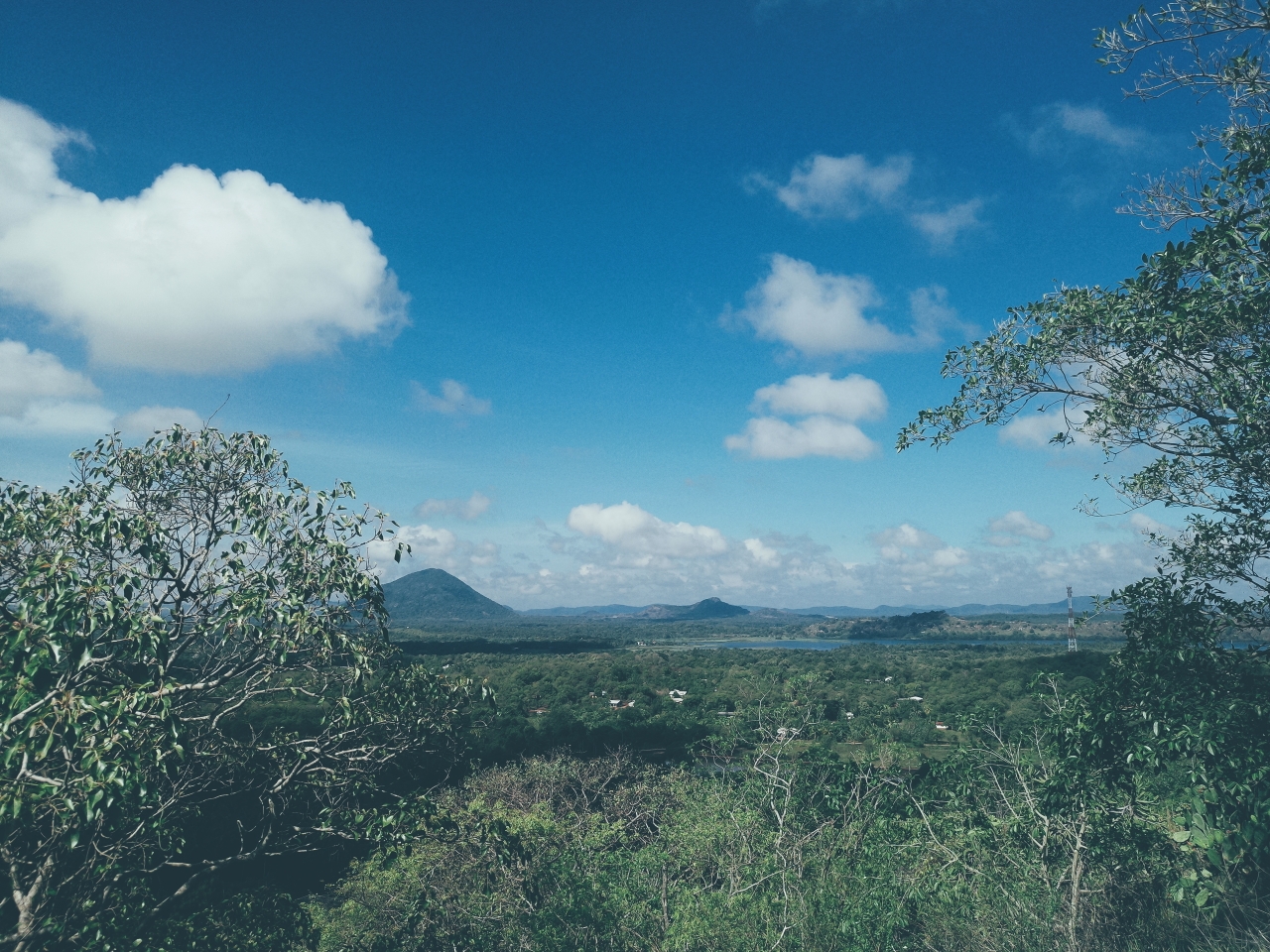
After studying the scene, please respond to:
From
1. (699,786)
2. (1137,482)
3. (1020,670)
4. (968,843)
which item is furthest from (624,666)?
(1137,482)

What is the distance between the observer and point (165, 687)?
504cm

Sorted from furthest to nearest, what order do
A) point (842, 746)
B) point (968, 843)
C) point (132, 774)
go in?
point (842, 746)
point (968, 843)
point (132, 774)

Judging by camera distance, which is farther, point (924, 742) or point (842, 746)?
point (924, 742)

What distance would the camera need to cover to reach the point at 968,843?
12.6m

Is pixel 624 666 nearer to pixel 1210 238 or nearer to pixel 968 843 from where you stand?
pixel 968 843

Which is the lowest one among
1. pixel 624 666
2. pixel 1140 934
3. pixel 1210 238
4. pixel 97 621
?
pixel 624 666

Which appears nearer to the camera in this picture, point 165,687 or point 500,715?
point 165,687

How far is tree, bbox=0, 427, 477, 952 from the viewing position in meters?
4.75

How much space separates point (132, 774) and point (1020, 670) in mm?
87187

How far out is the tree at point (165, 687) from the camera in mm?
4754

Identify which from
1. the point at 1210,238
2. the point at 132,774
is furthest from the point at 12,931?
the point at 1210,238

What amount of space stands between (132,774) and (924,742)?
53.4 meters

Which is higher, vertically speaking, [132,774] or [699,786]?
[132,774]

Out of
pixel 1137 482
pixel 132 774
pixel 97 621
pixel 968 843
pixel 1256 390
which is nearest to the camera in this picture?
pixel 132 774
